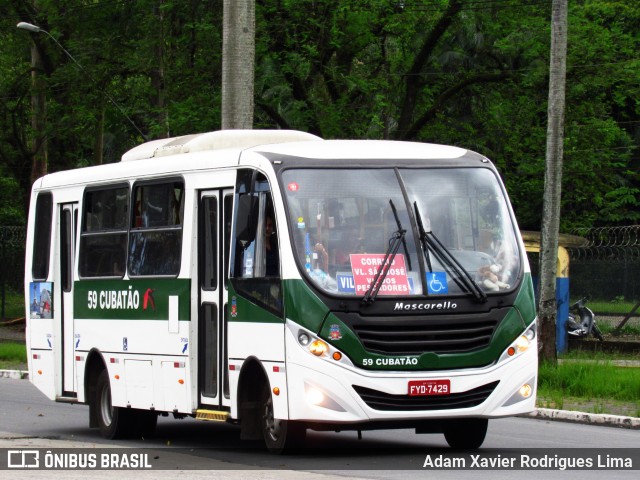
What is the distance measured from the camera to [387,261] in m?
11.9

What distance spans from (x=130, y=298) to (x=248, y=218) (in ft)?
9.27

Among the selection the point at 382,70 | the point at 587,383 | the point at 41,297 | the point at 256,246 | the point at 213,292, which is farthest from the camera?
the point at 382,70

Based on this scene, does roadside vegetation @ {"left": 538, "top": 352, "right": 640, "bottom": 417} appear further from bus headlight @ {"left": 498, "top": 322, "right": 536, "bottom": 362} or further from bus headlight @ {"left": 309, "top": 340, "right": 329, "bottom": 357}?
bus headlight @ {"left": 309, "top": 340, "right": 329, "bottom": 357}

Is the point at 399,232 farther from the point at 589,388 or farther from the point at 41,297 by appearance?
the point at 589,388

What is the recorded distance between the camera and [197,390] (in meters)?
13.6

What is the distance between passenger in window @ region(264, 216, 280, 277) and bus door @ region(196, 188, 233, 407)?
91 cm

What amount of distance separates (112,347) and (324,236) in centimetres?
419

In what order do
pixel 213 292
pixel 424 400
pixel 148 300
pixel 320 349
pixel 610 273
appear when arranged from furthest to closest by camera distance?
pixel 610 273 < pixel 148 300 < pixel 213 292 < pixel 424 400 < pixel 320 349

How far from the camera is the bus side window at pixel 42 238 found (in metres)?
17.2

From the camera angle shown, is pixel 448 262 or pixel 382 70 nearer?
pixel 448 262

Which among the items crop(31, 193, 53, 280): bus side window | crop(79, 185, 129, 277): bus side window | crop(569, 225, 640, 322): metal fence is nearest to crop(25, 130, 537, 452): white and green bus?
crop(79, 185, 129, 277): bus side window

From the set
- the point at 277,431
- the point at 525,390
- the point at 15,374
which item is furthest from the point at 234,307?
the point at 15,374

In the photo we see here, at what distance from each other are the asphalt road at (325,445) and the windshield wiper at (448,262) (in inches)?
62.2

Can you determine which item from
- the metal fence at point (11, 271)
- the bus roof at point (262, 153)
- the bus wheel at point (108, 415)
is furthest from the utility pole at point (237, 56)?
the metal fence at point (11, 271)
